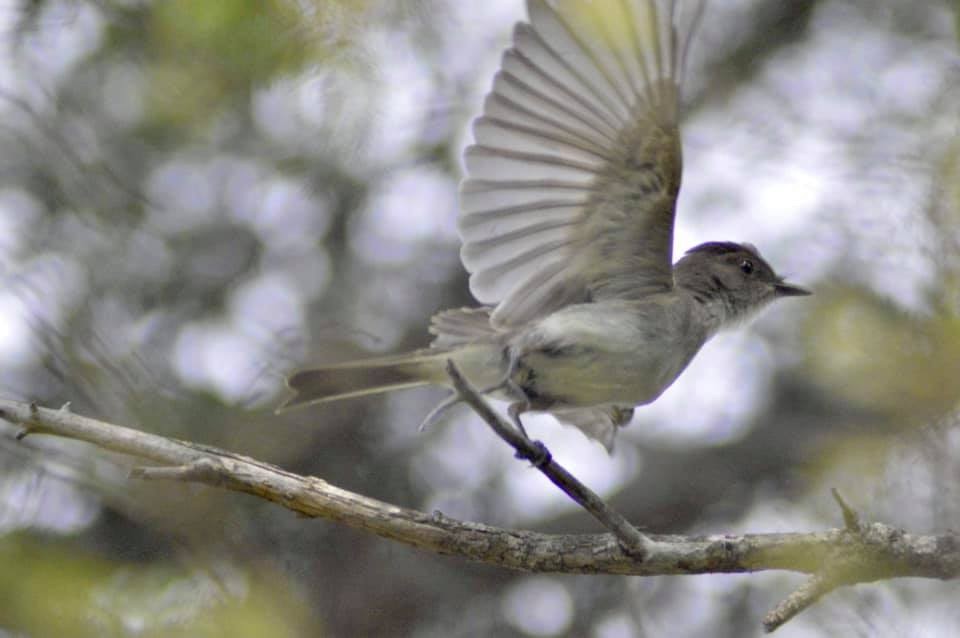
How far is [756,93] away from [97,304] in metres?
3.49

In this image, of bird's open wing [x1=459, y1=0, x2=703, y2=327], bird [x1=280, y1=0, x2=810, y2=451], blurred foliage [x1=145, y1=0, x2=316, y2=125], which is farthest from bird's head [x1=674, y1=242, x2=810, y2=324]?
blurred foliage [x1=145, y1=0, x2=316, y2=125]

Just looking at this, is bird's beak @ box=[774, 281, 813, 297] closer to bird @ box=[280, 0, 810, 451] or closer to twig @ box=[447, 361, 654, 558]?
bird @ box=[280, 0, 810, 451]

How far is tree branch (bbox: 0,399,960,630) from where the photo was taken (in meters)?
2.91

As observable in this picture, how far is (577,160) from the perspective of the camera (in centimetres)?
392

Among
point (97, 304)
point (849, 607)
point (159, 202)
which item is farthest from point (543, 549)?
point (159, 202)

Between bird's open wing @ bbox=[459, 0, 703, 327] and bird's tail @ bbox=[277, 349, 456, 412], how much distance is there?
0.93 feet

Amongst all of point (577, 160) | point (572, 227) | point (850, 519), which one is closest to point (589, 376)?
point (572, 227)

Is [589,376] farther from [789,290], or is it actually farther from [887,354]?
[789,290]

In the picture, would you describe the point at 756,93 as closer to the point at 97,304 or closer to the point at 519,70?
the point at 519,70

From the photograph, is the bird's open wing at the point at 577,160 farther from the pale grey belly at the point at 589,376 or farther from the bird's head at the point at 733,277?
the bird's head at the point at 733,277

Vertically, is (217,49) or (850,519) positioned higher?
(217,49)

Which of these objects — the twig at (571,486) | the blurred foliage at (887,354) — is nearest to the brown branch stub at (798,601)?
the twig at (571,486)

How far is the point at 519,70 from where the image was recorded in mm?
3814

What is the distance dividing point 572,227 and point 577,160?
0.75 ft
